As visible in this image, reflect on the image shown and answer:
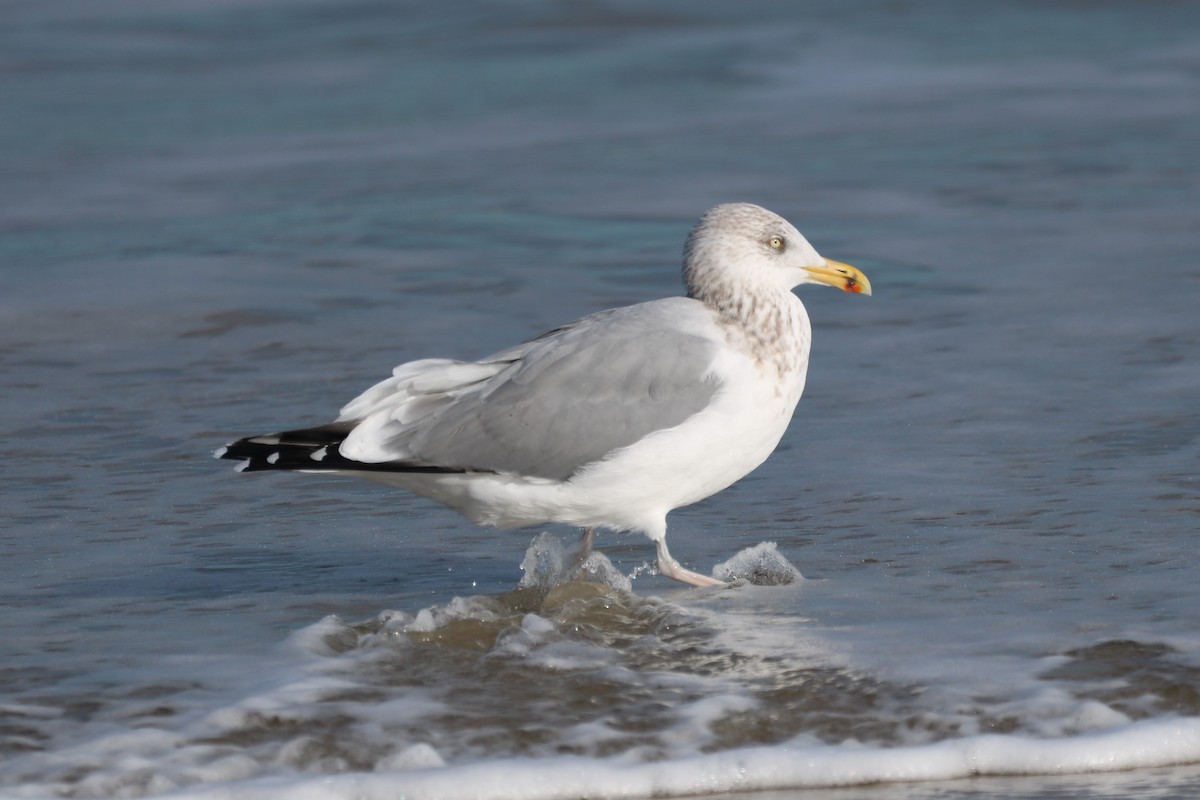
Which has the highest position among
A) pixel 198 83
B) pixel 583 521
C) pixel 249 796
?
pixel 198 83

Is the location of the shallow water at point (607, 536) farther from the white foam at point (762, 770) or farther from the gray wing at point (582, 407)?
the gray wing at point (582, 407)

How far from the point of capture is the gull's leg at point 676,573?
574 centimetres

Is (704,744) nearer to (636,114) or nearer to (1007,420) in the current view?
(1007,420)

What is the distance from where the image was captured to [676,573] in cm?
574

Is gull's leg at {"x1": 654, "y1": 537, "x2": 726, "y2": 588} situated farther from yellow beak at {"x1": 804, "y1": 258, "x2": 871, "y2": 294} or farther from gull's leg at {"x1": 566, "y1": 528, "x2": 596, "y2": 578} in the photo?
yellow beak at {"x1": 804, "y1": 258, "x2": 871, "y2": 294}

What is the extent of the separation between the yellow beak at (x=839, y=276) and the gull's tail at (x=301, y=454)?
1.43 metres

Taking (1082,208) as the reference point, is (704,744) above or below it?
below

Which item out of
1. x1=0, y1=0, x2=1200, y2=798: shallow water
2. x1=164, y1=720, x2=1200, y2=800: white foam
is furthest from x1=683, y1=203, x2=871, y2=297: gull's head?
x1=164, y1=720, x2=1200, y2=800: white foam

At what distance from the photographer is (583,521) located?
5.69 meters

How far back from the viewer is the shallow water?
4.61m

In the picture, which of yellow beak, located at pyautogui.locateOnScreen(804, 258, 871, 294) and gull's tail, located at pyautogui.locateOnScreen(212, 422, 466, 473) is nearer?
gull's tail, located at pyautogui.locateOnScreen(212, 422, 466, 473)

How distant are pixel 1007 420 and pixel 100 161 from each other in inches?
352

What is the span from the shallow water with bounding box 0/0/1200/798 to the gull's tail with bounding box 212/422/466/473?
0.44 metres

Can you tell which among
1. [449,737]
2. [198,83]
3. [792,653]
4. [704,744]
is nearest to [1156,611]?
[792,653]
